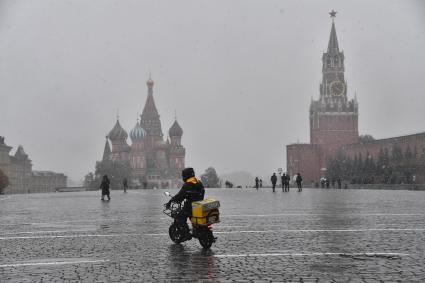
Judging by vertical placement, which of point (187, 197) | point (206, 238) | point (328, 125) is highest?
point (328, 125)

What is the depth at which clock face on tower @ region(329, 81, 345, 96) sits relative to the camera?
151 meters

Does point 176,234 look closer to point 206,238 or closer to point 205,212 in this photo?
point 206,238

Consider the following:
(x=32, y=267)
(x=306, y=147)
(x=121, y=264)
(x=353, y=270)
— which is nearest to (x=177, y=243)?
(x=121, y=264)

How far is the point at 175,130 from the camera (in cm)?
16350

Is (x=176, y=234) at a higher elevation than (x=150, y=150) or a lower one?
lower

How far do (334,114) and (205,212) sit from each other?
469 feet

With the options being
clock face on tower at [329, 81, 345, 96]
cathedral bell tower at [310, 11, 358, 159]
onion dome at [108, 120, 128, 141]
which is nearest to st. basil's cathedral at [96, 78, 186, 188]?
onion dome at [108, 120, 128, 141]

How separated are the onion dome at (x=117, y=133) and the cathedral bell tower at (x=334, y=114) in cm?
4531

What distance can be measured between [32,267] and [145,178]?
5941 inches

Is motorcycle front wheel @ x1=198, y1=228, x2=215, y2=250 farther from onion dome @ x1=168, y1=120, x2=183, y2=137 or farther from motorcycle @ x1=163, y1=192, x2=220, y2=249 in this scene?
onion dome @ x1=168, y1=120, x2=183, y2=137

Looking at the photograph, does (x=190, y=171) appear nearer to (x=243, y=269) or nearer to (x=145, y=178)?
(x=243, y=269)

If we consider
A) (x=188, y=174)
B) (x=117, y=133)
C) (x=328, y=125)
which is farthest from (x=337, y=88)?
(x=188, y=174)

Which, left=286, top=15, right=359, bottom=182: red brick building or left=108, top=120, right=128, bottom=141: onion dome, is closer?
left=286, top=15, right=359, bottom=182: red brick building

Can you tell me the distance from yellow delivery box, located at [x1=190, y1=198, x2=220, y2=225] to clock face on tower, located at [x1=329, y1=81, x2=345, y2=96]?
144 metres
